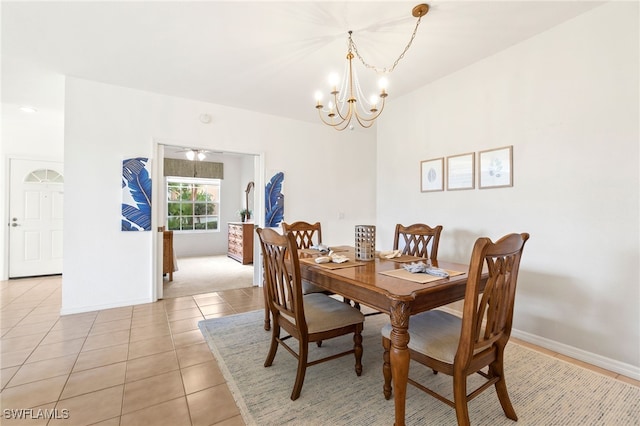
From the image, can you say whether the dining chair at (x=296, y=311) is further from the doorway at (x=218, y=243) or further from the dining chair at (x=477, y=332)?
the doorway at (x=218, y=243)

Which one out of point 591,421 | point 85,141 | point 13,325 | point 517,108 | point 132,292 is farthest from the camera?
point 132,292

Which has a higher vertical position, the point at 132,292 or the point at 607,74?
the point at 607,74

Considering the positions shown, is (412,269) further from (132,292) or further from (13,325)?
(13,325)

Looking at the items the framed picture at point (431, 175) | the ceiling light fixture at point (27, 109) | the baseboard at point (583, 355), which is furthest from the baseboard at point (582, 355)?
the ceiling light fixture at point (27, 109)

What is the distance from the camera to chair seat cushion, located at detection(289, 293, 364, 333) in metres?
1.75

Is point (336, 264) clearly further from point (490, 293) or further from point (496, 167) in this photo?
point (496, 167)

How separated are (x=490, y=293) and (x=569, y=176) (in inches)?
64.6

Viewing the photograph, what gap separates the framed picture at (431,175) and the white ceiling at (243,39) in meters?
0.95

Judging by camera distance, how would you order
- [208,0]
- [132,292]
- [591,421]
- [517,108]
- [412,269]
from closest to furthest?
[591,421]
[412,269]
[208,0]
[517,108]
[132,292]

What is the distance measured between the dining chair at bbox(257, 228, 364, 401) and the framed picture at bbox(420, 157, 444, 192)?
197 centimetres

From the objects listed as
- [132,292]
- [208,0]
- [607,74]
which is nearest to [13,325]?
[132,292]

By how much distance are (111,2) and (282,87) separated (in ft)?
5.67

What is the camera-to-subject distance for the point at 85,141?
3.12 metres

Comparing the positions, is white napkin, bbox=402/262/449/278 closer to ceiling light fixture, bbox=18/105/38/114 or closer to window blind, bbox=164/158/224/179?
ceiling light fixture, bbox=18/105/38/114
